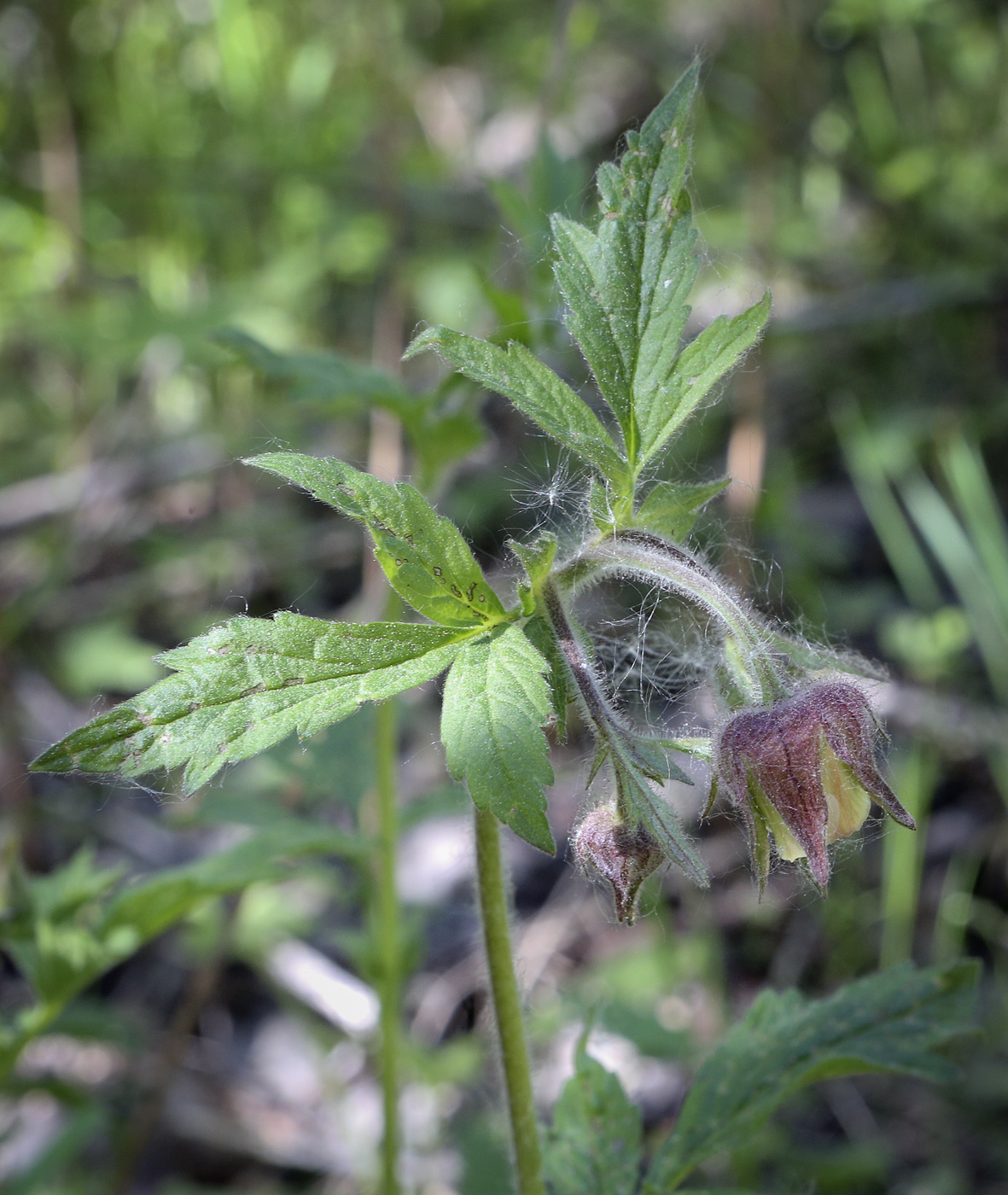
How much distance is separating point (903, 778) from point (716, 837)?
0.54 m

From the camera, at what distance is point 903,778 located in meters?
2.51

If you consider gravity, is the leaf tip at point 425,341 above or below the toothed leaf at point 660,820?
above

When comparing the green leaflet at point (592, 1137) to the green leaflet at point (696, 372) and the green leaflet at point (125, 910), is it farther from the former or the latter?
the green leaflet at point (696, 372)

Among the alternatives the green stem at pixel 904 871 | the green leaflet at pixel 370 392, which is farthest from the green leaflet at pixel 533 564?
the green stem at pixel 904 871

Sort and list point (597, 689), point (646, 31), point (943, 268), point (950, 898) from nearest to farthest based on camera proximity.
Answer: point (597, 689), point (950, 898), point (943, 268), point (646, 31)

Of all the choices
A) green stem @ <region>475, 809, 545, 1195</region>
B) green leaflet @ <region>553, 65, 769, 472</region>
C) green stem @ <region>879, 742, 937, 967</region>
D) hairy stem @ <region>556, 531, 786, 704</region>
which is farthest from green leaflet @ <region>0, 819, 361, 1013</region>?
green stem @ <region>879, 742, 937, 967</region>

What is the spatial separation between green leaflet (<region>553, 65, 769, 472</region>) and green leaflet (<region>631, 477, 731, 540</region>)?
44 mm

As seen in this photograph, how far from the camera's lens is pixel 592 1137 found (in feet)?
3.85

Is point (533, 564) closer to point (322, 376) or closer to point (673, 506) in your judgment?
→ point (673, 506)

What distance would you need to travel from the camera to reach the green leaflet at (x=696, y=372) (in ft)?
3.15

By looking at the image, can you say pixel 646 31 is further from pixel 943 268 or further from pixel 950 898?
pixel 950 898

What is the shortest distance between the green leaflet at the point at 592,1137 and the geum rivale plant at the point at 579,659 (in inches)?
3.4

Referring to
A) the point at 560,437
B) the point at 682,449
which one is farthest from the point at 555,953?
the point at 560,437

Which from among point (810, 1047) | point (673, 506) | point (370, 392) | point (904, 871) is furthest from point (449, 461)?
point (904, 871)
